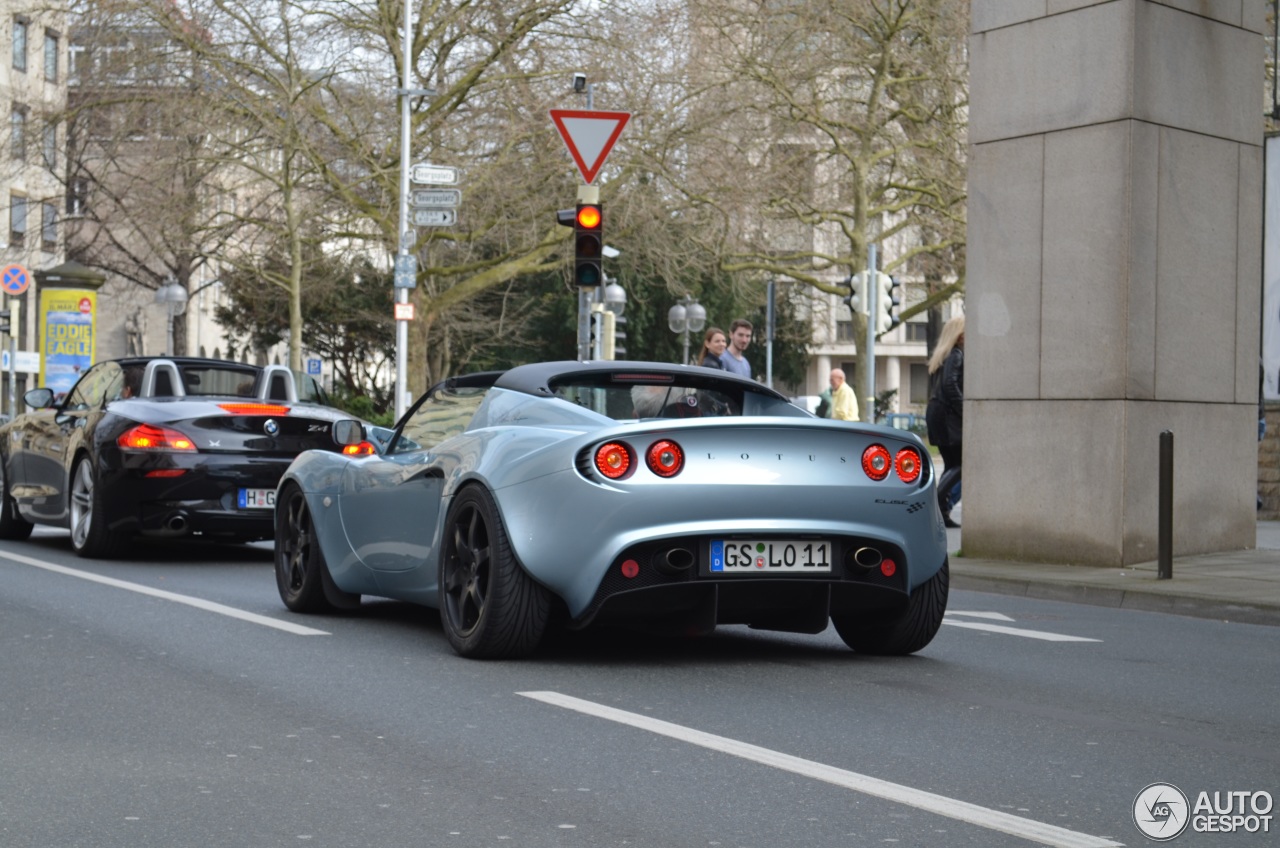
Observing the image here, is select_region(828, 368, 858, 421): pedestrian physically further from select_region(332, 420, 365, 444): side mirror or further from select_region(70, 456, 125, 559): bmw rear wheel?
select_region(332, 420, 365, 444): side mirror

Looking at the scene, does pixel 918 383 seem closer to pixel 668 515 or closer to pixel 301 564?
pixel 301 564

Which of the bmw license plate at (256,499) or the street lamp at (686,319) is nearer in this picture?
the bmw license plate at (256,499)

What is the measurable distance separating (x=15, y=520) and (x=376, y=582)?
23.7 feet

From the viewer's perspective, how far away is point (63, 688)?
6953 millimetres

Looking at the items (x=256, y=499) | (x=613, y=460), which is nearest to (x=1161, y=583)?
(x=613, y=460)

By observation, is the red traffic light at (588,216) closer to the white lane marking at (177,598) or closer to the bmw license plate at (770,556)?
the white lane marking at (177,598)

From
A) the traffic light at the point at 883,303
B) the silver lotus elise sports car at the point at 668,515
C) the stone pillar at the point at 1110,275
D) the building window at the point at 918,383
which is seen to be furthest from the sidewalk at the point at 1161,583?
the building window at the point at 918,383

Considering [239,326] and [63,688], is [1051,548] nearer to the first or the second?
[63,688]

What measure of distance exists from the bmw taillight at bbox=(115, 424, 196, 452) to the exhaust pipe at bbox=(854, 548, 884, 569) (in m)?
6.60

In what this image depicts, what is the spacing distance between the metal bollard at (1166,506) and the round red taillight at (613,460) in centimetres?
544

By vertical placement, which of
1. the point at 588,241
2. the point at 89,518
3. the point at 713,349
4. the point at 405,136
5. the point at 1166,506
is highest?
the point at 405,136

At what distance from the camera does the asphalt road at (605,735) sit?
469cm

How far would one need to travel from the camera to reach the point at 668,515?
708 cm

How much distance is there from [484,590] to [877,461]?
1636 mm
